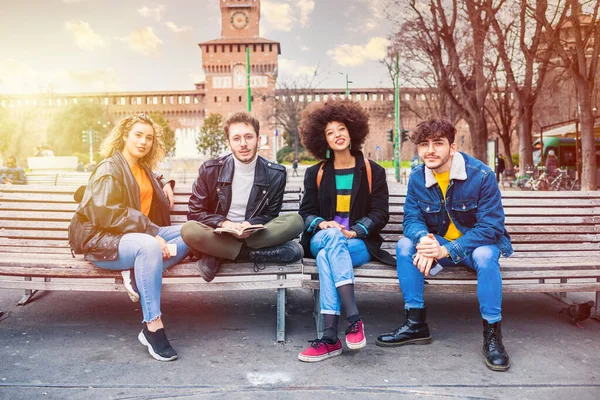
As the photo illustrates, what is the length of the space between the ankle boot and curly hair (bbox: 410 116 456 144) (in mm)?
1250

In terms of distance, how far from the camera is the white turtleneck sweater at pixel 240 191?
405 cm

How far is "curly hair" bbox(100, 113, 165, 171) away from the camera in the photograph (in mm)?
4016

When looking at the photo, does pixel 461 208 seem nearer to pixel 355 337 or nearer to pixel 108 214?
pixel 355 337

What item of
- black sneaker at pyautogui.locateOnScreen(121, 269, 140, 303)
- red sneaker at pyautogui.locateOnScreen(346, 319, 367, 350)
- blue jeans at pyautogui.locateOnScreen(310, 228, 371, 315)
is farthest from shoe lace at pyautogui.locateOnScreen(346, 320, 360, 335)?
black sneaker at pyautogui.locateOnScreen(121, 269, 140, 303)

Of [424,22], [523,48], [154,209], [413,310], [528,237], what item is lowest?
[413,310]

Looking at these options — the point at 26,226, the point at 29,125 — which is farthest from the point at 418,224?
the point at 29,125

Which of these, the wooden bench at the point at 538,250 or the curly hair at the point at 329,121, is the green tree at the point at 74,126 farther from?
the wooden bench at the point at 538,250

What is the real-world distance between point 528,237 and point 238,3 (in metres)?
68.1

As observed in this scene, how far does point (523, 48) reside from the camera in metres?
15.0

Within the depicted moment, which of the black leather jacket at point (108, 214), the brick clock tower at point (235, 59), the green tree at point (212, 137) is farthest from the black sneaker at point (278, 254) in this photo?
the brick clock tower at point (235, 59)

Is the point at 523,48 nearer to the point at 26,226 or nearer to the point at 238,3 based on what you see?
the point at 26,226

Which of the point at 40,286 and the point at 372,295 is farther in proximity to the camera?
the point at 372,295

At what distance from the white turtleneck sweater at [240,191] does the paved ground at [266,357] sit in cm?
87

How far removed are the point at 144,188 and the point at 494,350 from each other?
2650 mm
